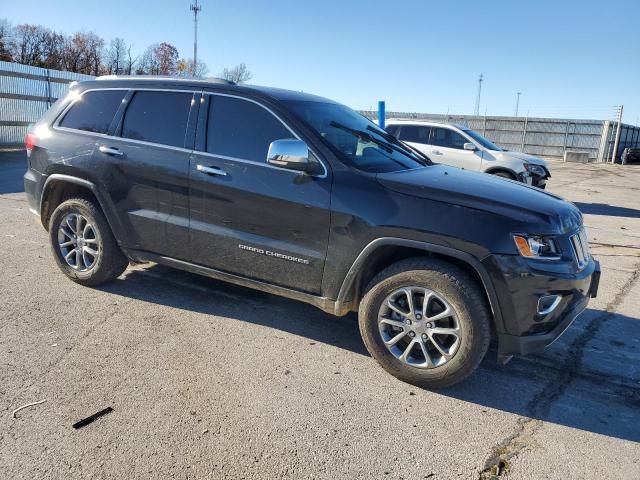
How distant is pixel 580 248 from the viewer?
3.50 m

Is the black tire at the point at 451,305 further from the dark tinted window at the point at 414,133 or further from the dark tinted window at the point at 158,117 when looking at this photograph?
the dark tinted window at the point at 414,133

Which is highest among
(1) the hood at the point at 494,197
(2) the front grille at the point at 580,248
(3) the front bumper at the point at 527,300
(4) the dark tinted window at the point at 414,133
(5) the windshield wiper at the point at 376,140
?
(4) the dark tinted window at the point at 414,133

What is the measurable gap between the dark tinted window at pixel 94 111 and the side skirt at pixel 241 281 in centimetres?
116

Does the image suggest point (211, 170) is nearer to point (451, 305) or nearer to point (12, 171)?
point (451, 305)

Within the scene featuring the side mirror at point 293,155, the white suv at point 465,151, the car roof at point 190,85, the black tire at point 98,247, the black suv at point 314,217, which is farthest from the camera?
the white suv at point 465,151

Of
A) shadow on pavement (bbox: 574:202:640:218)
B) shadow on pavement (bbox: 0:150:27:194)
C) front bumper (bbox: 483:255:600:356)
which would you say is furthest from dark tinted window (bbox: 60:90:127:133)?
shadow on pavement (bbox: 574:202:640:218)

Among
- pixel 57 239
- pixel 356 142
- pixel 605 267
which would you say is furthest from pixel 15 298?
pixel 605 267

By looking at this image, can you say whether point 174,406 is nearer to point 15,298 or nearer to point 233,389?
point 233,389

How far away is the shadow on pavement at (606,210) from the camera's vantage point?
11.4 metres

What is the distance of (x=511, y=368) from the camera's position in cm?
375

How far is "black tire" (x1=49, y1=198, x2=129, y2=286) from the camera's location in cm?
461

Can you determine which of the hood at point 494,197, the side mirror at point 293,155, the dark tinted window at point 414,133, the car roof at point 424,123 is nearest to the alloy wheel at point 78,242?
the side mirror at point 293,155

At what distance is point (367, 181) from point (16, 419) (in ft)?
8.16

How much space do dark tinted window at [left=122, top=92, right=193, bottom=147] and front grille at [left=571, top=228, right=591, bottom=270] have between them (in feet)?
9.69
